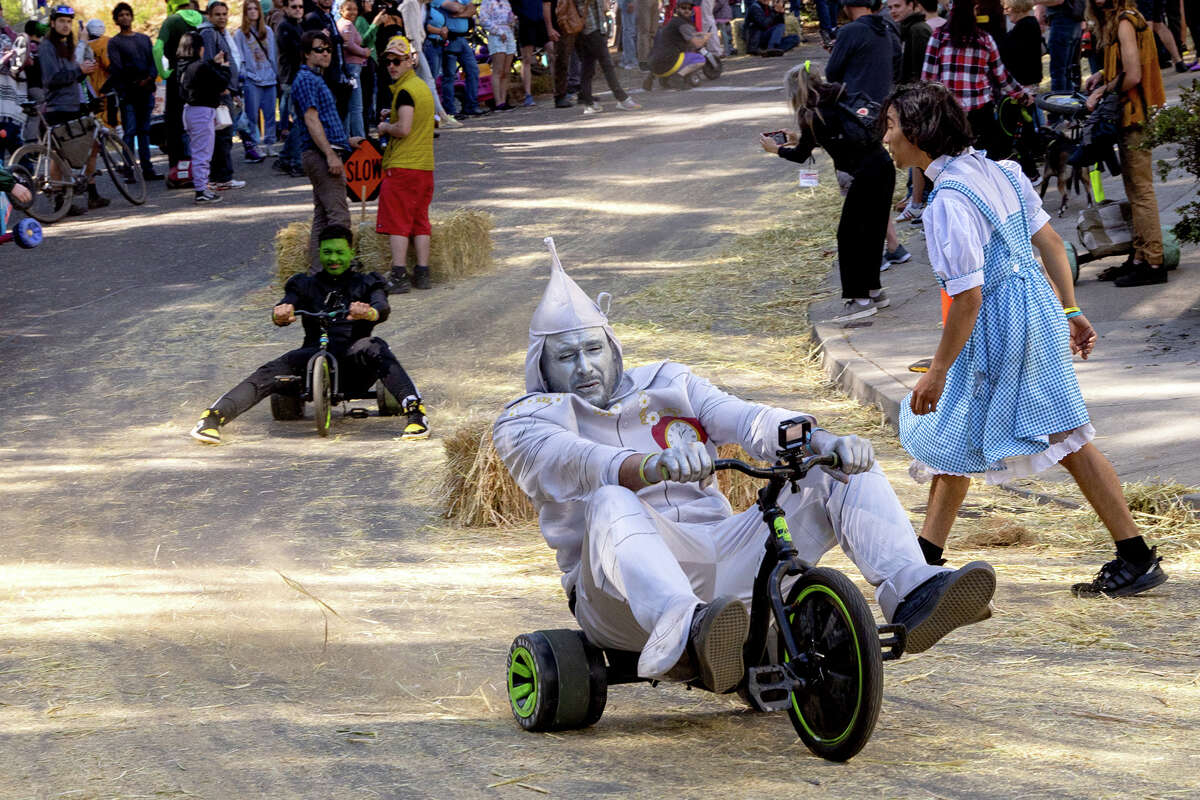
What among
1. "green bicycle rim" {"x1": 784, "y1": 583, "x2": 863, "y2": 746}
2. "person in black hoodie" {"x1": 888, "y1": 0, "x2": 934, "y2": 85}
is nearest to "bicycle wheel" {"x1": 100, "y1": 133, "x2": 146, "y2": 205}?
"person in black hoodie" {"x1": 888, "y1": 0, "x2": 934, "y2": 85}

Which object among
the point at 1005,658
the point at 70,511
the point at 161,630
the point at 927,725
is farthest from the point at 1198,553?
the point at 70,511

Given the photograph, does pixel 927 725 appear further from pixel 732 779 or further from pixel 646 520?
pixel 646 520

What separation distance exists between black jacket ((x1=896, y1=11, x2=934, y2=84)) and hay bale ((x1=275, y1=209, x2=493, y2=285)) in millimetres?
3960

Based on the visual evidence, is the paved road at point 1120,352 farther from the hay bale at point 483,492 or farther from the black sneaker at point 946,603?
the black sneaker at point 946,603

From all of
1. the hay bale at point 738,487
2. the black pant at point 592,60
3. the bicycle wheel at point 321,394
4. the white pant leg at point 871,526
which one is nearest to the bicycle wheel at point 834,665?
the white pant leg at point 871,526

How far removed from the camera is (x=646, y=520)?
3.96 metres

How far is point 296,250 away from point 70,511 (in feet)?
18.0

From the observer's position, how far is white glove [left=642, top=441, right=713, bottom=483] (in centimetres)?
371

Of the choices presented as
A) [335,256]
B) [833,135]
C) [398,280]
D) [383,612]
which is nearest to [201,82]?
[398,280]

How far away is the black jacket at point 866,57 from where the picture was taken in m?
10.3

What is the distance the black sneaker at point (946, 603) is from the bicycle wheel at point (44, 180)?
12300mm

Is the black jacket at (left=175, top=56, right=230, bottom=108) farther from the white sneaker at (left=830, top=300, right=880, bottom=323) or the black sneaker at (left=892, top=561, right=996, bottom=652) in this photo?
the black sneaker at (left=892, top=561, right=996, bottom=652)

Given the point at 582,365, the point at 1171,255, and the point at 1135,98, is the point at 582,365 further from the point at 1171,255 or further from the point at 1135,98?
the point at 1171,255

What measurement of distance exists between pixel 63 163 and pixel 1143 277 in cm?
1097
